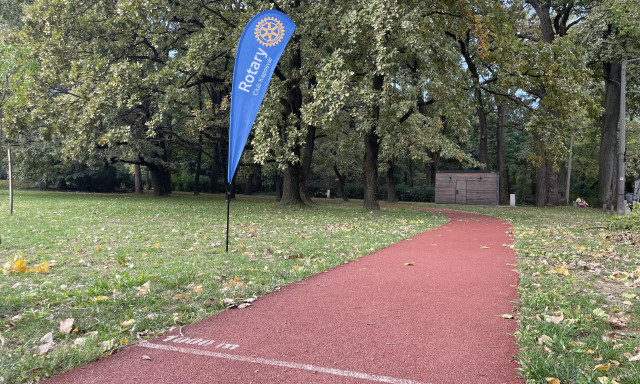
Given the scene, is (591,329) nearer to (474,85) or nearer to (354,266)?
(354,266)

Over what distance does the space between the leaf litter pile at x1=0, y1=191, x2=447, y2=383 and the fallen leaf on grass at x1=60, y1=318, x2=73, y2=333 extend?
0.01 m

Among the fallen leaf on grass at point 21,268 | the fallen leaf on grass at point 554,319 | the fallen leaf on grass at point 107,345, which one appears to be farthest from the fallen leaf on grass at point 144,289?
the fallen leaf on grass at point 554,319

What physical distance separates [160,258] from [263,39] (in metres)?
4.38

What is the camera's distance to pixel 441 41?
15.7 m

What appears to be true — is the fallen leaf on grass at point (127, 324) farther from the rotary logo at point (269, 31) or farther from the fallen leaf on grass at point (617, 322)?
the rotary logo at point (269, 31)

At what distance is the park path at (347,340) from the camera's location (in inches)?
119

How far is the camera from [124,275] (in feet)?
18.1

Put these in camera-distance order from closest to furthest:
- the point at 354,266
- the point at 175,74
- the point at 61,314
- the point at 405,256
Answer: the point at 61,314 < the point at 354,266 < the point at 405,256 < the point at 175,74

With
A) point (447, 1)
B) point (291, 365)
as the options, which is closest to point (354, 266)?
point (291, 365)

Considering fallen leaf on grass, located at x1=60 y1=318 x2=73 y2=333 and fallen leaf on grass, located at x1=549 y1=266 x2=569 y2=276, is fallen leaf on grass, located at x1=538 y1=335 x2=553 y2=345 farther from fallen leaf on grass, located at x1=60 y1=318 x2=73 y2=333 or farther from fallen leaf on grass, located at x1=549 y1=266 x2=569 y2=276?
fallen leaf on grass, located at x1=60 y1=318 x2=73 y2=333

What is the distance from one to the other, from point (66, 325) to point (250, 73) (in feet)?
17.3

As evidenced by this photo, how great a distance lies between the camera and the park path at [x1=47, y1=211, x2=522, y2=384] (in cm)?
304

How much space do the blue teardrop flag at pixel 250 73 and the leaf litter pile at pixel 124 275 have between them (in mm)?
1971

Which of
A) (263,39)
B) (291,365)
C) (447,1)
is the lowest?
(291,365)
